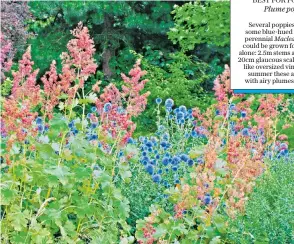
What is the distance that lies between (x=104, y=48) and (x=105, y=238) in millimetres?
8531

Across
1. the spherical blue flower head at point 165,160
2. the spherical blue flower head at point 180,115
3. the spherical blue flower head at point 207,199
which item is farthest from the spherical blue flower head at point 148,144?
the spherical blue flower head at point 207,199

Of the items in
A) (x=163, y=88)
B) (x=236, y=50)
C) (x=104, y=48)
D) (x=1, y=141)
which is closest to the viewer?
(x=1, y=141)

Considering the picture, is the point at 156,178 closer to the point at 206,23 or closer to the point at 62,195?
the point at 62,195

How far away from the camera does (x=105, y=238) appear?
3.65 meters

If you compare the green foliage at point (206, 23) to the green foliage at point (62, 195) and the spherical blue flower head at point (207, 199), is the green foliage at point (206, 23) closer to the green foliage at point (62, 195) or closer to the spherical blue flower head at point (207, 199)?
the spherical blue flower head at point (207, 199)

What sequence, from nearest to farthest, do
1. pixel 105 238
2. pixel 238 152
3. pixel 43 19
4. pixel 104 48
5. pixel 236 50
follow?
pixel 105 238 → pixel 238 152 → pixel 236 50 → pixel 104 48 → pixel 43 19

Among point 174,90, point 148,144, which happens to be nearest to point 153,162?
point 148,144

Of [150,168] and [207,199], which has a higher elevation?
[150,168]

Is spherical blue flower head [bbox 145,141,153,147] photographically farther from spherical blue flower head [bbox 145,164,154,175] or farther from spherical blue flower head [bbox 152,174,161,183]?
spherical blue flower head [bbox 152,174,161,183]

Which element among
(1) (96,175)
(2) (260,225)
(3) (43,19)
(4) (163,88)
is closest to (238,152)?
(2) (260,225)

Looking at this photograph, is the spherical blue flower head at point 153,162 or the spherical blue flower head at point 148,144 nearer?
the spherical blue flower head at point 153,162

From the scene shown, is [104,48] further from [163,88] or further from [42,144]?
[42,144]

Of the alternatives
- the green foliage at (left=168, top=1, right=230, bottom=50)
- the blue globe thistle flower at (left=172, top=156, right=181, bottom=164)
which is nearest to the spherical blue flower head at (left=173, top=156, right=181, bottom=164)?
the blue globe thistle flower at (left=172, top=156, right=181, bottom=164)

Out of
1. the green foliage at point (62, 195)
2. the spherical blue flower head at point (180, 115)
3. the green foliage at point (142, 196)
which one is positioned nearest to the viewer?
the green foliage at point (62, 195)
